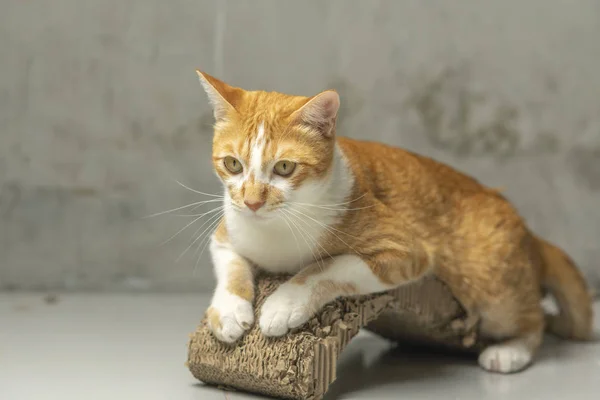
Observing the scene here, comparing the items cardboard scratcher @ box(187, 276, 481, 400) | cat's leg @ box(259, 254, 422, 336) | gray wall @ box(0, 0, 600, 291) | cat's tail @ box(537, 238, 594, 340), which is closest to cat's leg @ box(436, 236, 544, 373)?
cardboard scratcher @ box(187, 276, 481, 400)

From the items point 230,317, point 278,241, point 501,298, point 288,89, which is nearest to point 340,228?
point 278,241

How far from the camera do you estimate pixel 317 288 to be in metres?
1.98

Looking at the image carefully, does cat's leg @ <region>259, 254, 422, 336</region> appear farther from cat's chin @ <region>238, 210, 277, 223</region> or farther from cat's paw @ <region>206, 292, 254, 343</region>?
cat's chin @ <region>238, 210, 277, 223</region>

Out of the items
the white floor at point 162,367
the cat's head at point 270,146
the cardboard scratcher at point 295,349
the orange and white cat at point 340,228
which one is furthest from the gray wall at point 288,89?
the cat's head at point 270,146

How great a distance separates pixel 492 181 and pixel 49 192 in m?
2.06

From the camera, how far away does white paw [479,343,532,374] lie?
93.4 inches

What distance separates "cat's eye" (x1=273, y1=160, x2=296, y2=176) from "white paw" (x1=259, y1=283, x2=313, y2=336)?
1.00ft

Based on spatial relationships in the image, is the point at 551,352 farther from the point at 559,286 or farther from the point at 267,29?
the point at 267,29

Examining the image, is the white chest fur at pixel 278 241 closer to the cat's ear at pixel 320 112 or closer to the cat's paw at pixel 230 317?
the cat's paw at pixel 230 317

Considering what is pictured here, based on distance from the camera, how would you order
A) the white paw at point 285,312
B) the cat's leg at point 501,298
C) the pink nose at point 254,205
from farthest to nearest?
the cat's leg at point 501,298, the white paw at point 285,312, the pink nose at point 254,205

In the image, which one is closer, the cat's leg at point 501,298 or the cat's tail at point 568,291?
the cat's leg at point 501,298

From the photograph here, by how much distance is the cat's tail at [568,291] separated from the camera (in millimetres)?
2680

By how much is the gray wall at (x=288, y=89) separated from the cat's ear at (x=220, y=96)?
1.50 meters

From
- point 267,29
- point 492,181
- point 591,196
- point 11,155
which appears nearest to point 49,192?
point 11,155
